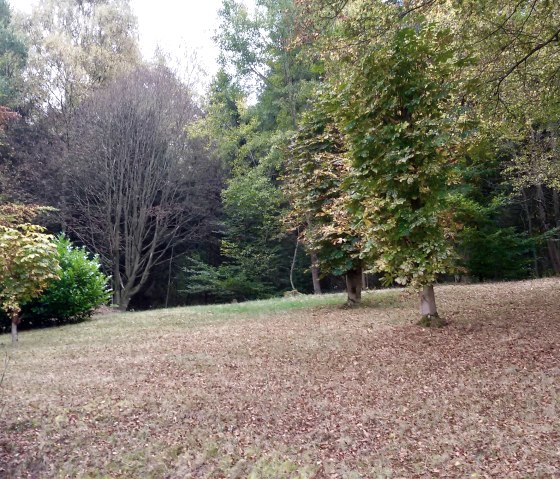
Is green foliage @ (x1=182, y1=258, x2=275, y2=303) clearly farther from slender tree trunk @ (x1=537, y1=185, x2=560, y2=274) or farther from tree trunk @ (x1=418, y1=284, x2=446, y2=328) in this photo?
tree trunk @ (x1=418, y1=284, x2=446, y2=328)

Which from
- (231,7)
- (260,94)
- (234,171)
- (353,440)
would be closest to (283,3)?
(231,7)

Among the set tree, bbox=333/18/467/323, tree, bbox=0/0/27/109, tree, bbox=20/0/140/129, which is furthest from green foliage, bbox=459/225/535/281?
tree, bbox=0/0/27/109

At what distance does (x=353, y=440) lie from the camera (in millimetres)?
4758

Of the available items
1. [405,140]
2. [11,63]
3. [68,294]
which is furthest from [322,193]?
[11,63]

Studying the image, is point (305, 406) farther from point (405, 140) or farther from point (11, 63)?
point (11, 63)

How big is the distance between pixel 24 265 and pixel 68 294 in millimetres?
3951

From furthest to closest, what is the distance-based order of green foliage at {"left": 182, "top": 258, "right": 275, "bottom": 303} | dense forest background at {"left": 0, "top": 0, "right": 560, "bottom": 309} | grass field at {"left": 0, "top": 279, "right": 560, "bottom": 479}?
green foliage at {"left": 182, "top": 258, "right": 275, "bottom": 303}, dense forest background at {"left": 0, "top": 0, "right": 560, "bottom": 309}, grass field at {"left": 0, "top": 279, "right": 560, "bottom": 479}

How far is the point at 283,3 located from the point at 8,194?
1294 centimetres

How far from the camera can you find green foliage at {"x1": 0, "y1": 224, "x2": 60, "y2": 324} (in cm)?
1013

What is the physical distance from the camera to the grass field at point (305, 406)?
4457 mm

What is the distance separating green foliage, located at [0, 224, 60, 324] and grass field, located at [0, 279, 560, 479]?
1.69 meters

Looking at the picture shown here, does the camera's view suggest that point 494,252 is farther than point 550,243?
No

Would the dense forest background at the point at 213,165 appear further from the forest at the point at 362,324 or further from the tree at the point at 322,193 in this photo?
the forest at the point at 362,324

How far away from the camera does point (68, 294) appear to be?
46.7 ft
